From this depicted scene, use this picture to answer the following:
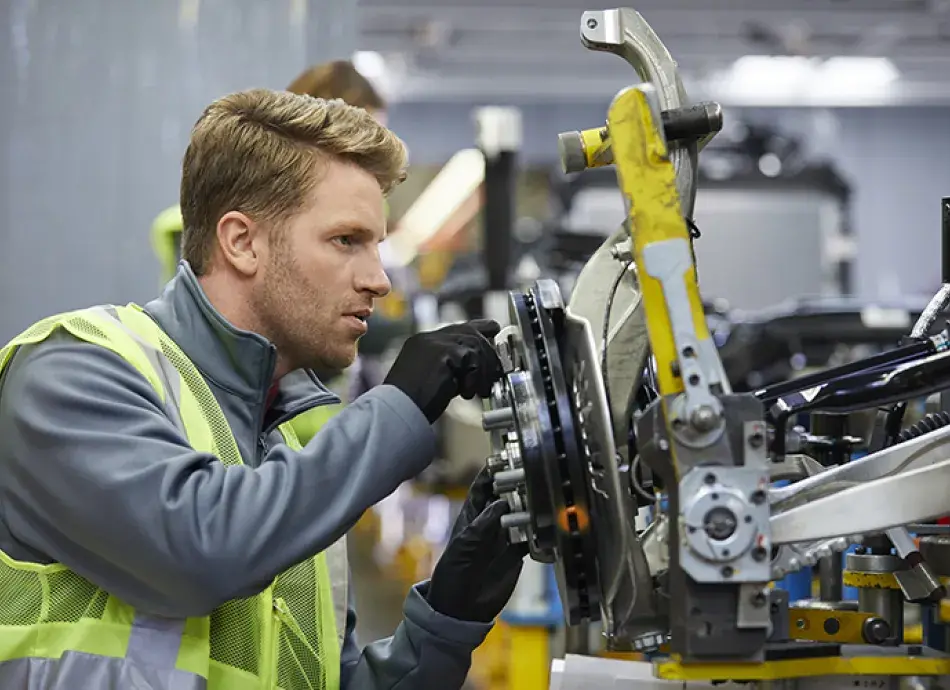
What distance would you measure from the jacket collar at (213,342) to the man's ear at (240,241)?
6cm

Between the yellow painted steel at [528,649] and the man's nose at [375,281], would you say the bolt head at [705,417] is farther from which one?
the yellow painted steel at [528,649]

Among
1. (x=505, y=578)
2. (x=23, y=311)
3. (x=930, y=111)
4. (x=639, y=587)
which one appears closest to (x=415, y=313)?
(x=23, y=311)

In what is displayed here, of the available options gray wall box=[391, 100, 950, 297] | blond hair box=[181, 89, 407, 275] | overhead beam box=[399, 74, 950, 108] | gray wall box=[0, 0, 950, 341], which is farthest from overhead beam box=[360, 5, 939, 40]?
blond hair box=[181, 89, 407, 275]

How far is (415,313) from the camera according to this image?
7.48 metres

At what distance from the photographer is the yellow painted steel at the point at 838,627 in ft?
5.81

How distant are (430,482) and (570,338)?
229 inches

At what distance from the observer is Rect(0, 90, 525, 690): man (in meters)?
1.51

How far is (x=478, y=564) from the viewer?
6.22ft

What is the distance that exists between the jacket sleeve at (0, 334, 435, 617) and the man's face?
0.27 metres

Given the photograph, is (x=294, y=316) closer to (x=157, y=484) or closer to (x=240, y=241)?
(x=240, y=241)

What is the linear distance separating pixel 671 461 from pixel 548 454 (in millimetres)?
138

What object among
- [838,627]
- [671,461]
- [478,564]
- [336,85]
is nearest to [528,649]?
[336,85]

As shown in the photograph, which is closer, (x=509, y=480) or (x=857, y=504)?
(x=857, y=504)

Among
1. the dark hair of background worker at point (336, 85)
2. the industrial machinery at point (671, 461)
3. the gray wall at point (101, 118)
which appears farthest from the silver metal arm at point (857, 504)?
the gray wall at point (101, 118)
